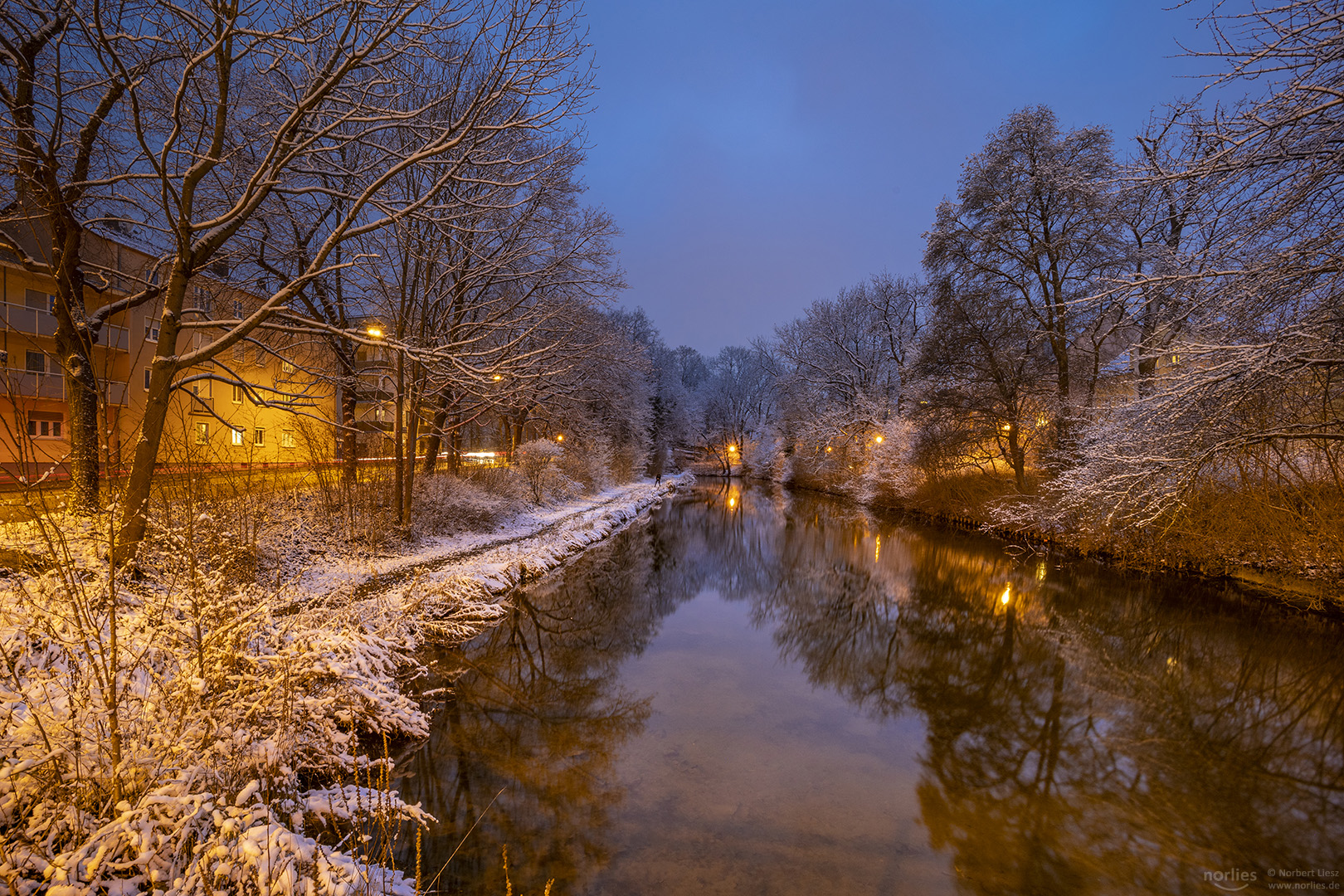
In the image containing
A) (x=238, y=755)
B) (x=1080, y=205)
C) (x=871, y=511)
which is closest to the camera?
(x=238, y=755)

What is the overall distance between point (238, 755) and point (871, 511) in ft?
87.3

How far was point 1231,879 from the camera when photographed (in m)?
4.29

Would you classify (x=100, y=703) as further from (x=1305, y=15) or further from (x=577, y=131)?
(x=1305, y=15)

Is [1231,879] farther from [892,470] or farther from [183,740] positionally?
[892,470]

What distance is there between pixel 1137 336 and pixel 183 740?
2150cm

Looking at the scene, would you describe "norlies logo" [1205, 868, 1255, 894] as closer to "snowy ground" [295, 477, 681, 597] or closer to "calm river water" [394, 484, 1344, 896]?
"calm river water" [394, 484, 1344, 896]

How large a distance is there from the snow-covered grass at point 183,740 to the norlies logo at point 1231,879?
5.69m

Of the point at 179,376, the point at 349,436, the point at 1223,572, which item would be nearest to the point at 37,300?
the point at 349,436

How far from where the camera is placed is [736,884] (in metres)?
4.11

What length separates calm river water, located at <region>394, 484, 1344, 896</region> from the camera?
4379 mm

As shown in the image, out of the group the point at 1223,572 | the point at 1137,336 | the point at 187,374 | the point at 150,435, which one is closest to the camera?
the point at 150,435

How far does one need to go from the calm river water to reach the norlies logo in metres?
0.02

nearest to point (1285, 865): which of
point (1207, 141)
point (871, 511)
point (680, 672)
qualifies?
point (680, 672)

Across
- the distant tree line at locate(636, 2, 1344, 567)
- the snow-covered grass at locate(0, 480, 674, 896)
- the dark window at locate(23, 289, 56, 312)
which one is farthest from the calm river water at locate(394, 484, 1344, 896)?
the dark window at locate(23, 289, 56, 312)
